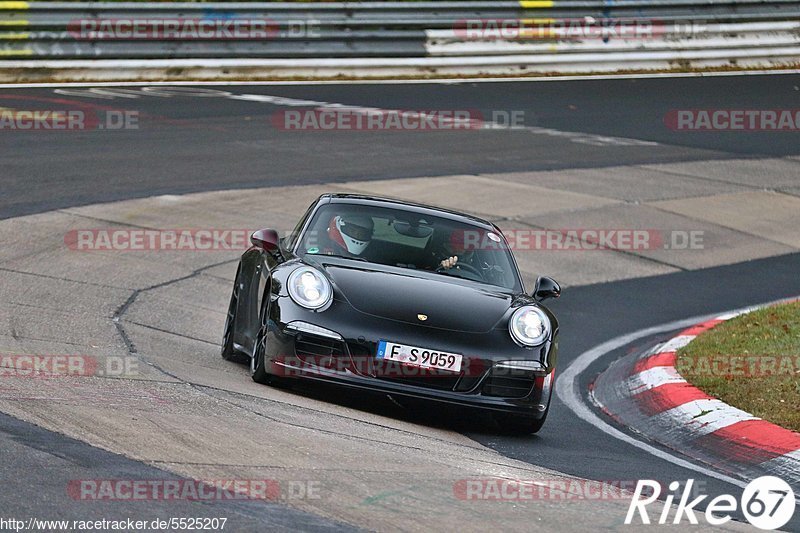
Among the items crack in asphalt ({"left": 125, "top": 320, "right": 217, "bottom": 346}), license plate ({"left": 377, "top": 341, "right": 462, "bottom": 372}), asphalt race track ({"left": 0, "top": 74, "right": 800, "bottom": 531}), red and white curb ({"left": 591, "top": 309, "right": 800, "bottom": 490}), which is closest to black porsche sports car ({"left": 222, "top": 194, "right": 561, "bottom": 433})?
license plate ({"left": 377, "top": 341, "right": 462, "bottom": 372})

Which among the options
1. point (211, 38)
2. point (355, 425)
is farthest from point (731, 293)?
point (211, 38)

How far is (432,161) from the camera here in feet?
59.3

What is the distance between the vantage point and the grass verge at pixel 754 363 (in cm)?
825

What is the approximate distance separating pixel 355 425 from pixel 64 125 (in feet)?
39.4

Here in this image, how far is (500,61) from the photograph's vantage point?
25.8 m

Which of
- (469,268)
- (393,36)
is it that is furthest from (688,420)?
(393,36)

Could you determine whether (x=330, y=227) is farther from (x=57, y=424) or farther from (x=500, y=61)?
(x=500, y=61)

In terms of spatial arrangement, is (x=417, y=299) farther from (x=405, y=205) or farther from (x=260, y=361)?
(x=405, y=205)

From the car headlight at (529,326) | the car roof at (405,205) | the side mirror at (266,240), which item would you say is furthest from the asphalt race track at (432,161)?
the car roof at (405,205)

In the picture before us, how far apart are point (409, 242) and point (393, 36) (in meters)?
16.8

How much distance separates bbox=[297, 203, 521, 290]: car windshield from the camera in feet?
27.5

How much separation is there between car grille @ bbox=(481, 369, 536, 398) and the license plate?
21 cm

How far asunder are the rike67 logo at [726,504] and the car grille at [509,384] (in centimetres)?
116

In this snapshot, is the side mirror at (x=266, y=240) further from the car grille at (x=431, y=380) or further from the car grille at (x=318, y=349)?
the car grille at (x=431, y=380)
